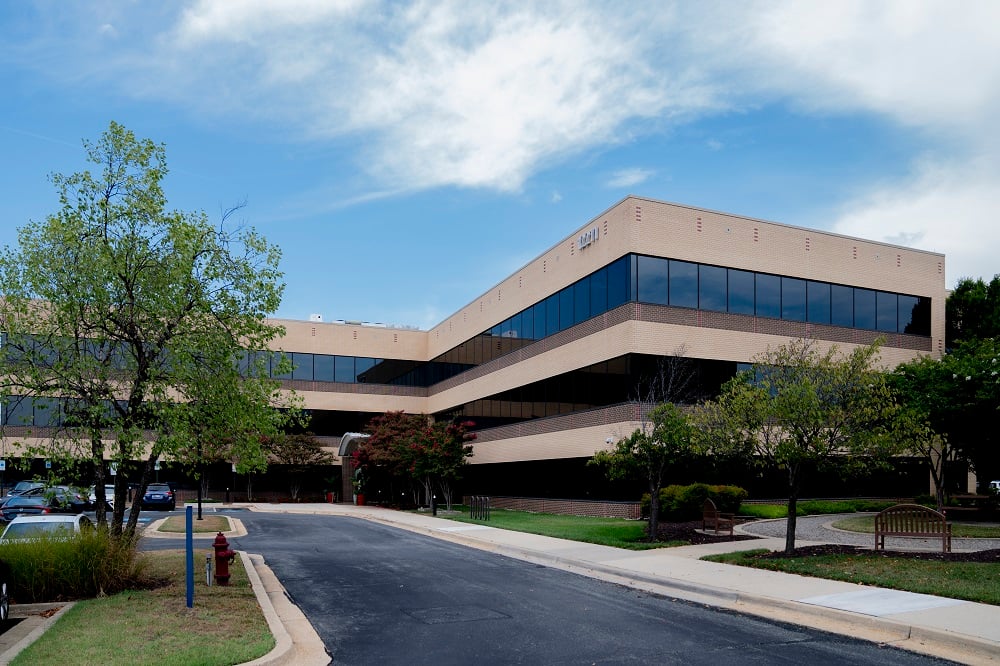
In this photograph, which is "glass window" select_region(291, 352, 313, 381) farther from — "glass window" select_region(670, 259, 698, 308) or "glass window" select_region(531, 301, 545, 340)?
"glass window" select_region(670, 259, 698, 308)

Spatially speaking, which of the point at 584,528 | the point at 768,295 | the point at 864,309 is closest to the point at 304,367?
the point at 768,295

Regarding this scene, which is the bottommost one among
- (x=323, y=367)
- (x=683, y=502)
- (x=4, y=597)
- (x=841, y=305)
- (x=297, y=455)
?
(x=297, y=455)

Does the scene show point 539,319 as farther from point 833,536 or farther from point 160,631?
point 160,631

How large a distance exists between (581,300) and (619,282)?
3245 mm

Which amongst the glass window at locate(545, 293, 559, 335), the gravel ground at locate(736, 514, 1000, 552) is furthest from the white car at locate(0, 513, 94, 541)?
the glass window at locate(545, 293, 559, 335)

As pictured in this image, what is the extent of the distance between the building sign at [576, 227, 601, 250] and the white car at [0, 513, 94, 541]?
21995 millimetres

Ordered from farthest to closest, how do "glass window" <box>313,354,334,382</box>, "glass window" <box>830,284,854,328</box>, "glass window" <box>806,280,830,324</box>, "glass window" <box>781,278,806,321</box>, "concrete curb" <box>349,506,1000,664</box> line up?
"glass window" <box>313,354,334,382</box> < "glass window" <box>830,284,854,328</box> < "glass window" <box>806,280,830,324</box> < "glass window" <box>781,278,806,321</box> < "concrete curb" <box>349,506,1000,664</box>

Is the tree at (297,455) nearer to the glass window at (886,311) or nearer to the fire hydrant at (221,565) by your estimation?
the glass window at (886,311)

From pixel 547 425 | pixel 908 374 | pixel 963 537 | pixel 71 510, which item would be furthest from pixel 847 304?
pixel 71 510

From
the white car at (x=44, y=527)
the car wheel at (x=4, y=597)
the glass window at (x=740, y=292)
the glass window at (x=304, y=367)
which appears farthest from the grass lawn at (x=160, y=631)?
the glass window at (x=304, y=367)

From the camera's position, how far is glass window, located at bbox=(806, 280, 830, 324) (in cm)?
3491

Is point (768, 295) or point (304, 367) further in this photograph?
point (304, 367)

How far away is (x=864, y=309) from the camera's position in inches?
1425

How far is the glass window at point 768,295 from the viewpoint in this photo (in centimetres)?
3388
